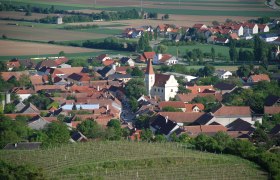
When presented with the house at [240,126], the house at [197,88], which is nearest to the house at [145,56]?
the house at [197,88]

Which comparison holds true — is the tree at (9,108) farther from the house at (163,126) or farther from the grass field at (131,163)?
the grass field at (131,163)

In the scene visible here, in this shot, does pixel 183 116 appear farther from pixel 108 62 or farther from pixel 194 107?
pixel 108 62

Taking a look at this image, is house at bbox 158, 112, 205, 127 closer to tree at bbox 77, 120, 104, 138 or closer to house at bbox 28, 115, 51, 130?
tree at bbox 77, 120, 104, 138

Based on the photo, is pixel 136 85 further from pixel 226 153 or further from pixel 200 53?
pixel 226 153

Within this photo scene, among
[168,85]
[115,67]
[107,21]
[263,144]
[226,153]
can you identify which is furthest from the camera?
[107,21]

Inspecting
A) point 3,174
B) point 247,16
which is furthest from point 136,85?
point 247,16

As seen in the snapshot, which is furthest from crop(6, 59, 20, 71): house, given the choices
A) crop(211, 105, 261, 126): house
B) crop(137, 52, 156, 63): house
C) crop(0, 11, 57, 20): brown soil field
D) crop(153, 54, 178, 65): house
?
crop(0, 11, 57, 20): brown soil field
